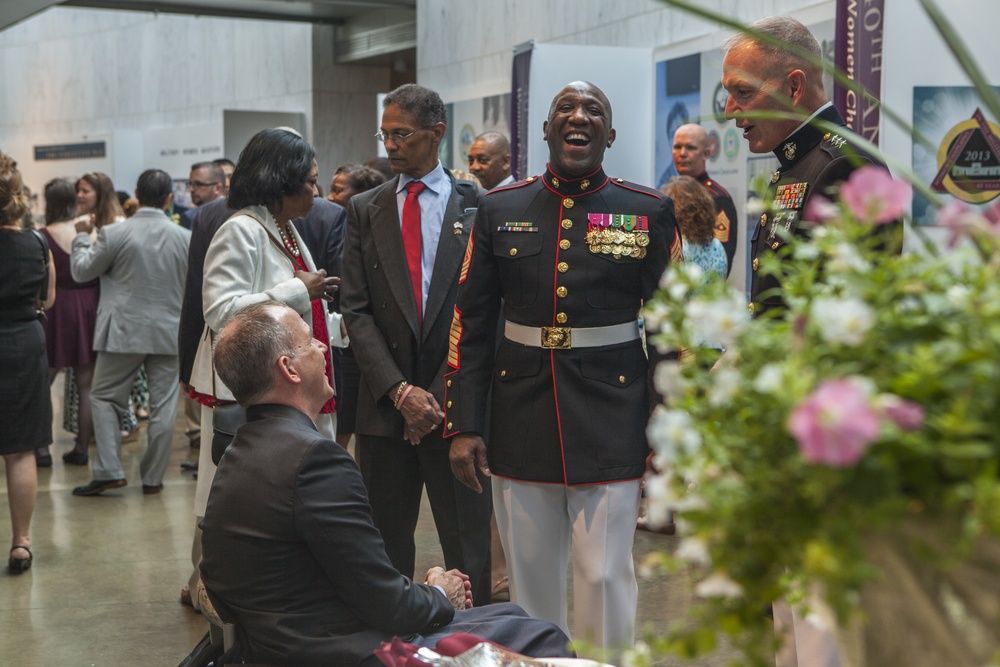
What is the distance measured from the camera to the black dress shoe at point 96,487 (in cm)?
590

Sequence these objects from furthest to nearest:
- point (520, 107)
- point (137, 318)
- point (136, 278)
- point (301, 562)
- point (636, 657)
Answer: point (520, 107), point (136, 278), point (137, 318), point (301, 562), point (636, 657)

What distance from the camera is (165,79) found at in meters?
15.5

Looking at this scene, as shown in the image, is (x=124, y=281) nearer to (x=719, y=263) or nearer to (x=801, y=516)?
(x=719, y=263)

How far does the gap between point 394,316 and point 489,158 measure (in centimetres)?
228

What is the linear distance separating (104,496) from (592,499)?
3.95 meters

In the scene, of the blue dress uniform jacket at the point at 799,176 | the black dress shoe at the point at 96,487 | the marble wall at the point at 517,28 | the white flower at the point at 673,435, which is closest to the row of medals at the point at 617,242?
the blue dress uniform jacket at the point at 799,176

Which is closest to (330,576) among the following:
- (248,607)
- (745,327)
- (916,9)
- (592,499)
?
(248,607)

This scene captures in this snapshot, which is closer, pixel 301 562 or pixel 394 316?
pixel 301 562

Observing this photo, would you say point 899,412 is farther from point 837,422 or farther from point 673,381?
point 673,381

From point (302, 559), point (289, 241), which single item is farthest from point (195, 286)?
point (302, 559)

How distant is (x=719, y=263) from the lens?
16.1ft

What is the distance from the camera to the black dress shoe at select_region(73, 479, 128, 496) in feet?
19.4

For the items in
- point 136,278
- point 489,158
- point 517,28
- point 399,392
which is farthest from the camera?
point 517,28

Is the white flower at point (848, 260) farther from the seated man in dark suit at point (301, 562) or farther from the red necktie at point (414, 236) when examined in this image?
the red necktie at point (414, 236)
